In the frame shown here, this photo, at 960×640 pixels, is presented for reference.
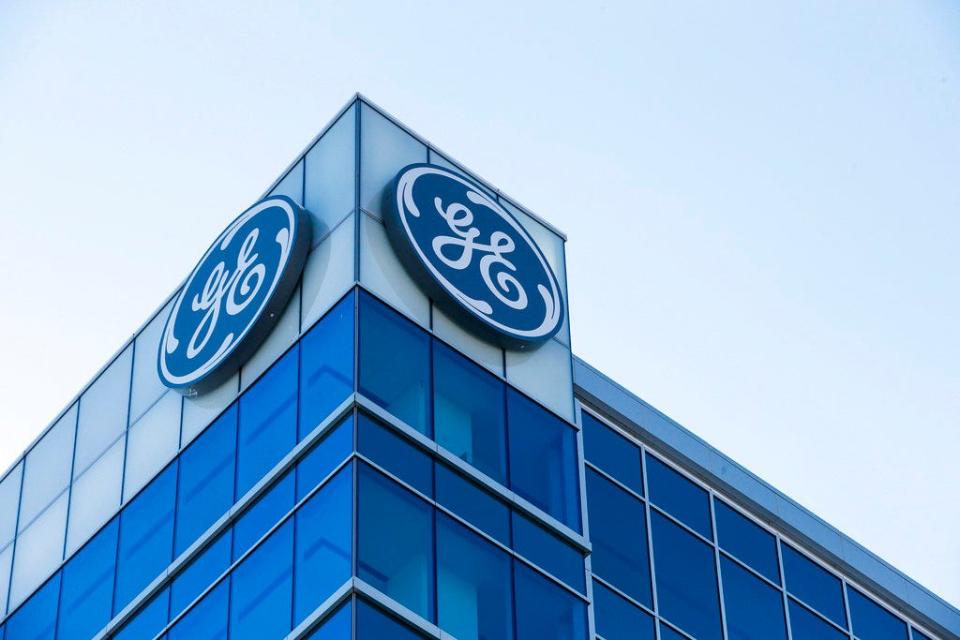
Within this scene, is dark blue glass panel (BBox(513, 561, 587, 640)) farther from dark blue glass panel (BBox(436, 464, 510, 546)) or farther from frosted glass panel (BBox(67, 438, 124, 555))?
frosted glass panel (BBox(67, 438, 124, 555))

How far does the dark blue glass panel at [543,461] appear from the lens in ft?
105

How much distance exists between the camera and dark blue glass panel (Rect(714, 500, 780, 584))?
128 feet

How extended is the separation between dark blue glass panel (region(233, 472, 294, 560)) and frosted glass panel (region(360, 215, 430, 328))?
3.08 meters

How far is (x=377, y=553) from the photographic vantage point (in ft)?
95.0

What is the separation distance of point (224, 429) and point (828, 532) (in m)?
13.7

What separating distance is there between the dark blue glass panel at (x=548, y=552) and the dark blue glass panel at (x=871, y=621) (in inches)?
416

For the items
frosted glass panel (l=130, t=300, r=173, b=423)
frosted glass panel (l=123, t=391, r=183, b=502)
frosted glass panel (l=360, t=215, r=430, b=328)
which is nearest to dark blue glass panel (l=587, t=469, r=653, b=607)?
frosted glass panel (l=360, t=215, r=430, b=328)

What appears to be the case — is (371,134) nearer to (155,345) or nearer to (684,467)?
(155,345)

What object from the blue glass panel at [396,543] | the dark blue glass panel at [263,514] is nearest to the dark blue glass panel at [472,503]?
the blue glass panel at [396,543]

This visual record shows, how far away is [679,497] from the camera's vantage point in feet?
126

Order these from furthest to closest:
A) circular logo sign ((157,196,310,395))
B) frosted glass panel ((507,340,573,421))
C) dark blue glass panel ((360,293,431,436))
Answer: frosted glass panel ((507,340,573,421)), circular logo sign ((157,196,310,395)), dark blue glass panel ((360,293,431,436))

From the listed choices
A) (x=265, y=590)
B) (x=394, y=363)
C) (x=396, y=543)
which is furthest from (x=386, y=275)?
(x=265, y=590)

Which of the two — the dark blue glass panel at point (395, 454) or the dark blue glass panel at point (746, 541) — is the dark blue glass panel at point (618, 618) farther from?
the dark blue glass panel at point (395, 454)

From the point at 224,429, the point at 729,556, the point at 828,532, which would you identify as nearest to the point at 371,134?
the point at 224,429
